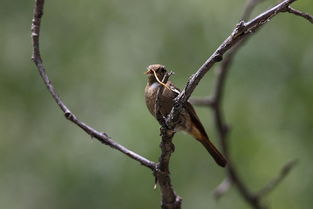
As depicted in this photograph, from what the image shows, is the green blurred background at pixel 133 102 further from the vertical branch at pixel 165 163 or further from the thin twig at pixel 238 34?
the thin twig at pixel 238 34

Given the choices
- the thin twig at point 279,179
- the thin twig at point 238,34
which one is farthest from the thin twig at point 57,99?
the thin twig at point 279,179

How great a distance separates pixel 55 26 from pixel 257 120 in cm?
294

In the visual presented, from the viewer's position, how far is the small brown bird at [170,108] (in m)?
3.91

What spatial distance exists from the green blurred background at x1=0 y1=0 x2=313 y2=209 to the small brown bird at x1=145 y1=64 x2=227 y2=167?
3.00ft

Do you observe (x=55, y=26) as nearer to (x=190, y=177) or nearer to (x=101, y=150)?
(x=101, y=150)

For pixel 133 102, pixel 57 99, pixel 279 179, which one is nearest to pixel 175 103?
pixel 57 99

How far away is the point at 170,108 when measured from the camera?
4141mm

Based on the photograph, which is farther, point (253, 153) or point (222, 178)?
point (222, 178)

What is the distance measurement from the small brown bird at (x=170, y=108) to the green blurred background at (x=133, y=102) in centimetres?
91

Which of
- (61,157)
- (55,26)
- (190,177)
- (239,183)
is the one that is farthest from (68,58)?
(239,183)

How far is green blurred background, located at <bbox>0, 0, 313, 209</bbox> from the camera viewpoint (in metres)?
6.14

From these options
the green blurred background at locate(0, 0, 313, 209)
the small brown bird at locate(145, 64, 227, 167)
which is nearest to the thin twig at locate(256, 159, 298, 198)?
the small brown bird at locate(145, 64, 227, 167)

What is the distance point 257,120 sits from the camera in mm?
6309

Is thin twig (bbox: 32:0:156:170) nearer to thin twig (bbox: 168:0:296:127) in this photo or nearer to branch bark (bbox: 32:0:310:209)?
branch bark (bbox: 32:0:310:209)
